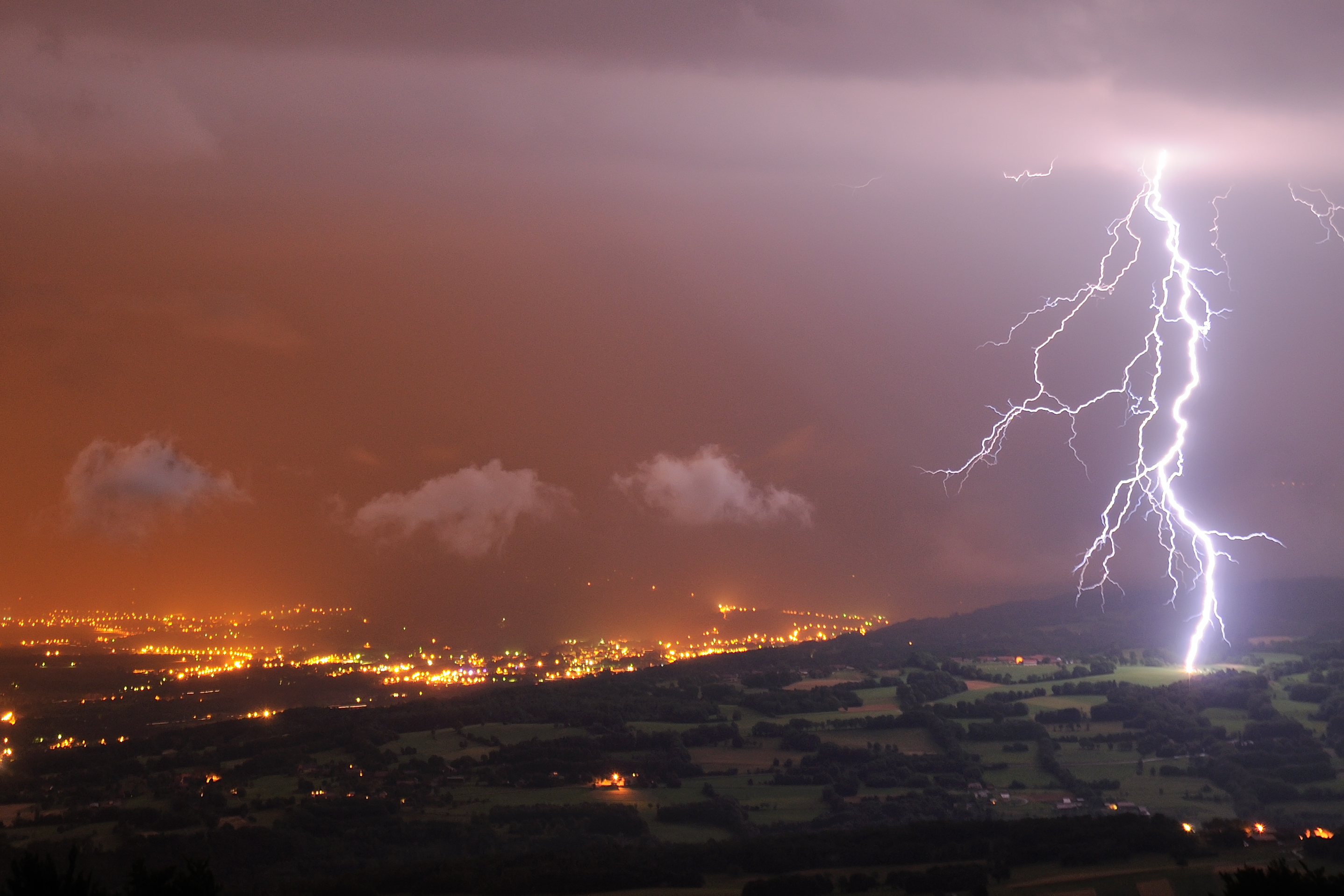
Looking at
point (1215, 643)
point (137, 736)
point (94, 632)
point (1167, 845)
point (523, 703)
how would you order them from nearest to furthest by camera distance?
point (1167, 845), point (137, 736), point (523, 703), point (1215, 643), point (94, 632)

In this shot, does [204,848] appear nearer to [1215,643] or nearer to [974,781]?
[974,781]

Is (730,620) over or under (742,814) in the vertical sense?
over

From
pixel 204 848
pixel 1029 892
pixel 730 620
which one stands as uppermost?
pixel 730 620

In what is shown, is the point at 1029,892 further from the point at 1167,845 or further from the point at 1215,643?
the point at 1215,643

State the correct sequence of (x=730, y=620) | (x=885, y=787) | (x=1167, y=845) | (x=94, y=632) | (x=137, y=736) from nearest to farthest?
(x=1167, y=845), (x=885, y=787), (x=137, y=736), (x=94, y=632), (x=730, y=620)

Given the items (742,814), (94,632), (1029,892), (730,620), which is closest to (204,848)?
(742,814)

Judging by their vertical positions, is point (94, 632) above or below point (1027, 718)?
above

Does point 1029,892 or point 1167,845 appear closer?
point 1029,892

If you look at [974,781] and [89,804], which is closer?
[89,804]

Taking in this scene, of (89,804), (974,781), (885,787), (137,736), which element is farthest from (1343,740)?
(137,736)

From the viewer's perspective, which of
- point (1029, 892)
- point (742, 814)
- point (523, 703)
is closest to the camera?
point (1029, 892)
